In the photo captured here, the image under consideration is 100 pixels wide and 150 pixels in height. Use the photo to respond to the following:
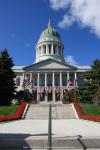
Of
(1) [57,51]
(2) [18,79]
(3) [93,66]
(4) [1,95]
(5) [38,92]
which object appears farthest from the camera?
(1) [57,51]

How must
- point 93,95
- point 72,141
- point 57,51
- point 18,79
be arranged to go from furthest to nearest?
point 57,51
point 18,79
point 93,95
point 72,141

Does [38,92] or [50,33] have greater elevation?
[50,33]

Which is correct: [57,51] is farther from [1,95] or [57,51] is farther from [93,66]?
[1,95]

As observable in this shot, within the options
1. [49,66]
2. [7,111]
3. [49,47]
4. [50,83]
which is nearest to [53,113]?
[7,111]

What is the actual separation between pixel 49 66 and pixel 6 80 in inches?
1057

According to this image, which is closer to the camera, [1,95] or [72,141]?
[72,141]

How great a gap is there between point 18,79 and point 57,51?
52.6 feet

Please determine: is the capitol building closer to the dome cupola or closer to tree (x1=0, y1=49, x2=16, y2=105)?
the dome cupola

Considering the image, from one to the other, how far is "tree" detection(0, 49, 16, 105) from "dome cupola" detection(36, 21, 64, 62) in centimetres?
3271

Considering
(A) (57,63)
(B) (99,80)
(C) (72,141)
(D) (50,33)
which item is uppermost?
(D) (50,33)

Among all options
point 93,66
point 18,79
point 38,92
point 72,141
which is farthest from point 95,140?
point 18,79

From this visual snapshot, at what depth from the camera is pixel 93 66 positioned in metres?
53.3

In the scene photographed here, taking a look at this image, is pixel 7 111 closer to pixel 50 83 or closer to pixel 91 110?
pixel 91 110

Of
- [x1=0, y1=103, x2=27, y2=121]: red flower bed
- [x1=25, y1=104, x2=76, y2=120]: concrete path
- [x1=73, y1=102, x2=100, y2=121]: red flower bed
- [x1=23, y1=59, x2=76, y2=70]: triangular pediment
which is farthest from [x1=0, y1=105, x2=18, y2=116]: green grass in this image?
[x1=23, y1=59, x2=76, y2=70]: triangular pediment
